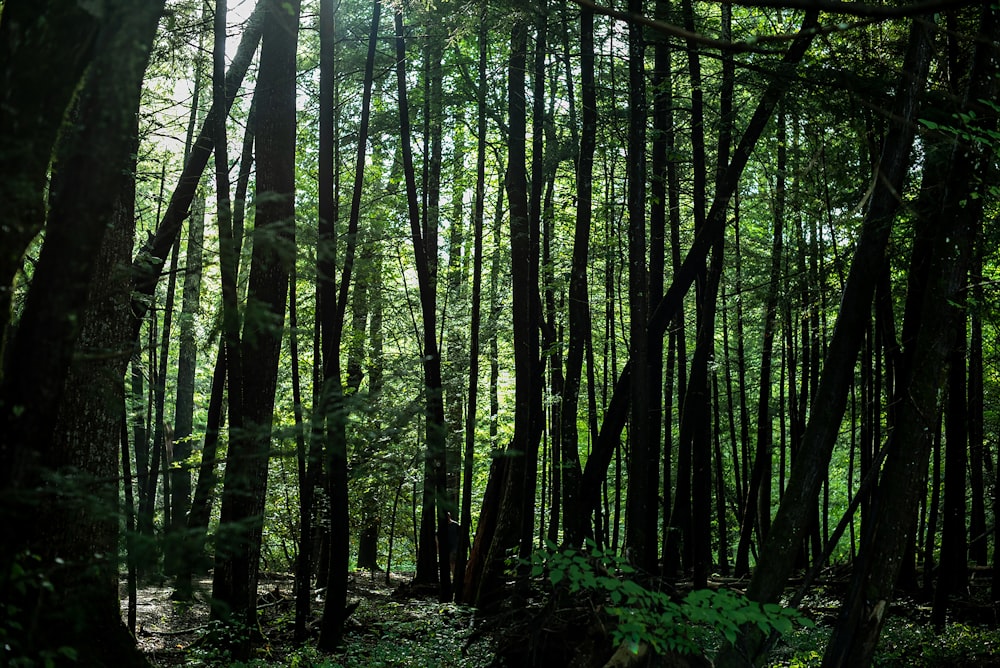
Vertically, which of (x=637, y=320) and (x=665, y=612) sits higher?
(x=637, y=320)

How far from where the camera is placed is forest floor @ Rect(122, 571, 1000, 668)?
676cm

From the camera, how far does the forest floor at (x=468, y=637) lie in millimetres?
6758

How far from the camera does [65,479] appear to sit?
319 cm

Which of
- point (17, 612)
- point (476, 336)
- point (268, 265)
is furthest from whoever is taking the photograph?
point (476, 336)

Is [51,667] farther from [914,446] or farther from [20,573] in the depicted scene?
[914,446]

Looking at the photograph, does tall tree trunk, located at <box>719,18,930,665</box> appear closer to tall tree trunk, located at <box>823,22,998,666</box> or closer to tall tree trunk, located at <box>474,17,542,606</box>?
tall tree trunk, located at <box>823,22,998,666</box>

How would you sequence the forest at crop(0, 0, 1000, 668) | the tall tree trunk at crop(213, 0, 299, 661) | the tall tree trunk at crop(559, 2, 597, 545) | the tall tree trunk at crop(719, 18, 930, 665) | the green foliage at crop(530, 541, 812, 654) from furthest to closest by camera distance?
the tall tree trunk at crop(559, 2, 597, 545) < the tall tree trunk at crop(213, 0, 299, 661) < the tall tree trunk at crop(719, 18, 930, 665) < the green foliage at crop(530, 541, 812, 654) < the forest at crop(0, 0, 1000, 668)

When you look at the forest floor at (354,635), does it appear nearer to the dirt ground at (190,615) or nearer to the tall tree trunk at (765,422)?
the dirt ground at (190,615)

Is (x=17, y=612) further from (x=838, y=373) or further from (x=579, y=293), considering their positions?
(x=579, y=293)

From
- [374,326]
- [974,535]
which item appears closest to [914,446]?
[974,535]

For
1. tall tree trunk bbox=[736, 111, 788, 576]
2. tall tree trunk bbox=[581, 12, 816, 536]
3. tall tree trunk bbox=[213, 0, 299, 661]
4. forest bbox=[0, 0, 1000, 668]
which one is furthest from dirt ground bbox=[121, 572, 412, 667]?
tall tree trunk bbox=[736, 111, 788, 576]

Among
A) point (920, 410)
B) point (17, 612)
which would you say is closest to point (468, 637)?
point (920, 410)

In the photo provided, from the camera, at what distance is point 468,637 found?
861cm

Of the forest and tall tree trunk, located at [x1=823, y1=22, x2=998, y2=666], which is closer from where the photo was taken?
the forest
